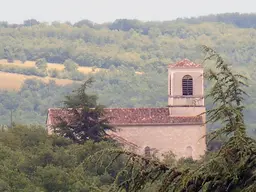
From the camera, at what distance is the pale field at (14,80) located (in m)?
153

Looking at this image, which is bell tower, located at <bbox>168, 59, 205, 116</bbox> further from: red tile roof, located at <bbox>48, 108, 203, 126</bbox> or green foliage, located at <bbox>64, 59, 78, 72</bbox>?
green foliage, located at <bbox>64, 59, 78, 72</bbox>

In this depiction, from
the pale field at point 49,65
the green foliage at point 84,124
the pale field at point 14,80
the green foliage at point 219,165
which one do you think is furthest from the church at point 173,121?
the pale field at point 49,65

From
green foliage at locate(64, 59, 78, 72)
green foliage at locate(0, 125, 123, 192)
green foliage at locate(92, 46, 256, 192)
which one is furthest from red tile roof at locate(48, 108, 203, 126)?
green foliage at locate(64, 59, 78, 72)

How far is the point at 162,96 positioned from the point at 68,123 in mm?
96247

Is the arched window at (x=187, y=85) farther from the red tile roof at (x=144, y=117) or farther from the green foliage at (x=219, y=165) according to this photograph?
the green foliage at (x=219, y=165)

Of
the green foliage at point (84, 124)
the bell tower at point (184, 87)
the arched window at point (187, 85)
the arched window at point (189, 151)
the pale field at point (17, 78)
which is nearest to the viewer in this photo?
the green foliage at point (84, 124)

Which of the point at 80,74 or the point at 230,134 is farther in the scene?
the point at 80,74

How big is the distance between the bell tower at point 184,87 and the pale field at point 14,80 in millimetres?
90169

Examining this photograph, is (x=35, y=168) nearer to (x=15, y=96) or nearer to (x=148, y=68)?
(x=15, y=96)

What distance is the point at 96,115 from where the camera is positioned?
51.0 m

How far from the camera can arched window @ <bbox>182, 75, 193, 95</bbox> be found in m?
61.6

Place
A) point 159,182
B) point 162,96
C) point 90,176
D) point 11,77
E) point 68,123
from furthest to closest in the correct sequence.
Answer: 1. point 11,77
2. point 162,96
3. point 68,123
4. point 90,176
5. point 159,182

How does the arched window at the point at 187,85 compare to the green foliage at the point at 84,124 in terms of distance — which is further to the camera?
the arched window at the point at 187,85

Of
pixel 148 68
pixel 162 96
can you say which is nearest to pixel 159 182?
pixel 162 96
